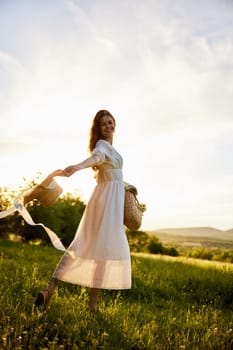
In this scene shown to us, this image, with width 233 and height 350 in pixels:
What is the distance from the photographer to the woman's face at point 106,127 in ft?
18.5

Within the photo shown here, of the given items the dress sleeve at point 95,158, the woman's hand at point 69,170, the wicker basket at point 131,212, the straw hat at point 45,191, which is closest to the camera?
the woman's hand at point 69,170

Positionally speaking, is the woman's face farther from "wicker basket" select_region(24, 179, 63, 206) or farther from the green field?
the green field

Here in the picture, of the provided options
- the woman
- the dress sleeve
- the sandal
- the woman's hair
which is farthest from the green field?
the woman's hair

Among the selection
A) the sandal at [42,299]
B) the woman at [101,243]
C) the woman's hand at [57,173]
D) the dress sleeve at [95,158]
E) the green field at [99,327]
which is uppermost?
the dress sleeve at [95,158]

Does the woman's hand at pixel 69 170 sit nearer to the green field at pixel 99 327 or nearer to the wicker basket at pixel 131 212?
the wicker basket at pixel 131 212

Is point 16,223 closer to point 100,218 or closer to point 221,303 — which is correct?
point 221,303

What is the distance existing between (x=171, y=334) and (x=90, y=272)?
1.27m

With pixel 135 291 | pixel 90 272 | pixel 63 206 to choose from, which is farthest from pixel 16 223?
pixel 90 272

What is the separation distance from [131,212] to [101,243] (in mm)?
541

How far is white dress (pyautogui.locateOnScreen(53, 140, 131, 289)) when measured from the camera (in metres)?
5.23

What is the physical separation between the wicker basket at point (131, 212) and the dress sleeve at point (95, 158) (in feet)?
1.90

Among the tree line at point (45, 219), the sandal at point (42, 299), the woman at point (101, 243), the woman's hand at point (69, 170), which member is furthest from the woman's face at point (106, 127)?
the tree line at point (45, 219)

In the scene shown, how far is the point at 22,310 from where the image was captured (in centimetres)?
463

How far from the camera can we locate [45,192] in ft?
16.6
